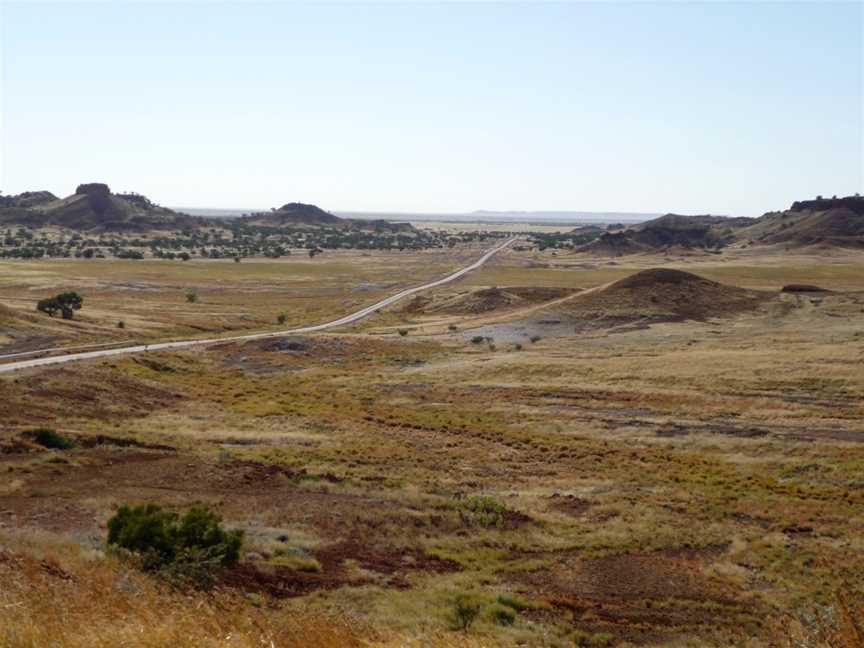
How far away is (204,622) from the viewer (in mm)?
8703

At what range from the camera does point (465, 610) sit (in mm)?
14164

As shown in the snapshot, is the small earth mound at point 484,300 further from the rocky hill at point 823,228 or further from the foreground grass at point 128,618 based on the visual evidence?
the rocky hill at point 823,228

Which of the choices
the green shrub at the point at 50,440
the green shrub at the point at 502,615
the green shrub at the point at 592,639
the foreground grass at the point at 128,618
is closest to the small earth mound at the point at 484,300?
the green shrub at the point at 50,440

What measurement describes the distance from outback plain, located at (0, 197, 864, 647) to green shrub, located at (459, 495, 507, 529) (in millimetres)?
99

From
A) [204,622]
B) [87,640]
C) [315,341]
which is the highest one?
[87,640]

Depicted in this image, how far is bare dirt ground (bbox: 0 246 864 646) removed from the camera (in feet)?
51.6

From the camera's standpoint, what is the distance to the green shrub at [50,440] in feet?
85.2

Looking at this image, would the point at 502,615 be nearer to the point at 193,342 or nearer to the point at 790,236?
the point at 193,342

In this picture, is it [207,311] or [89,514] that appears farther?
[207,311]

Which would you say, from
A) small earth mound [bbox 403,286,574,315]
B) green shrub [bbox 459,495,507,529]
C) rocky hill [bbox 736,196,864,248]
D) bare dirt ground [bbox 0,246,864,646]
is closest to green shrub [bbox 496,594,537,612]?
bare dirt ground [bbox 0,246,864,646]

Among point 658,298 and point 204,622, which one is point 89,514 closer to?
point 204,622

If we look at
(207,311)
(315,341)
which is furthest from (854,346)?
(207,311)

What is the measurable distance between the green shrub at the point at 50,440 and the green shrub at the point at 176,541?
1101 centimetres

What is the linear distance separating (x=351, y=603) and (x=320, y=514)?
6313mm
